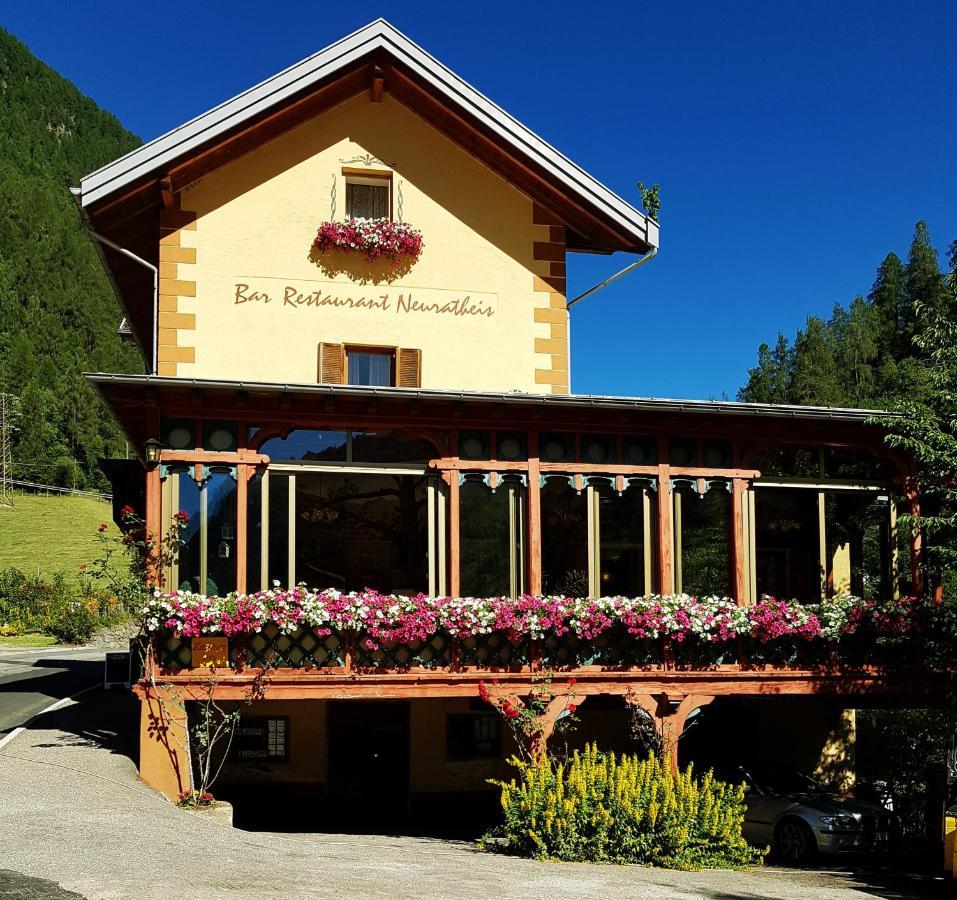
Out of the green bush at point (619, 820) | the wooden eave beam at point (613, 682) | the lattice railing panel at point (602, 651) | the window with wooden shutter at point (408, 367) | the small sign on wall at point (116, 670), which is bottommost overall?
the green bush at point (619, 820)

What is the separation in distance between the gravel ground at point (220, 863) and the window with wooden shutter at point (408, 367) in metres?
6.86

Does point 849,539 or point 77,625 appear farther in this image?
point 77,625

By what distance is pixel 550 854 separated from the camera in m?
14.5

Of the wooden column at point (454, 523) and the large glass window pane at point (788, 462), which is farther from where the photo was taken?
the large glass window pane at point (788, 462)

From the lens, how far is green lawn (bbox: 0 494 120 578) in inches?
2724

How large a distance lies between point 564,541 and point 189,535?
260 inches

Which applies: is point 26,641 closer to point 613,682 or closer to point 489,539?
point 489,539

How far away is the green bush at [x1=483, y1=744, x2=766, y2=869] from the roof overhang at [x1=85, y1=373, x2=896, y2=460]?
4937mm

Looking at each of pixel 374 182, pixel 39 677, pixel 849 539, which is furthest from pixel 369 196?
pixel 39 677

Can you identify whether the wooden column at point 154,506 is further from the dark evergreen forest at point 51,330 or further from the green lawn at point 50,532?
the dark evergreen forest at point 51,330

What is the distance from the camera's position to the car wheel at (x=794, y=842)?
698 inches

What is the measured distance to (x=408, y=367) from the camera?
62.2 ft

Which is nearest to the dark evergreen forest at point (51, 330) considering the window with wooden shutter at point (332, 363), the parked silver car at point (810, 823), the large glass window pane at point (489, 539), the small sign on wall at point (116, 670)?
the small sign on wall at point (116, 670)

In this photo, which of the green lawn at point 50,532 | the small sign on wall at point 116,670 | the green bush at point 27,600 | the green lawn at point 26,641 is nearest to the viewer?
the small sign on wall at point 116,670
